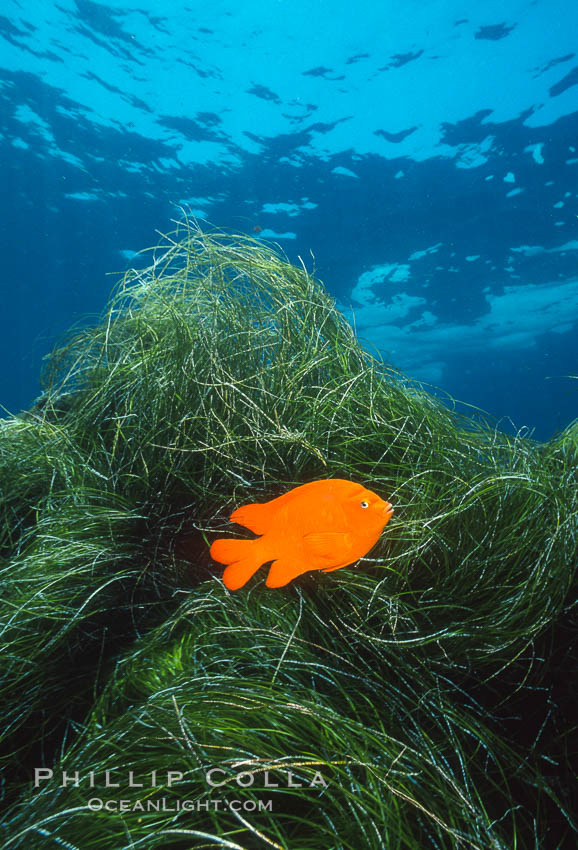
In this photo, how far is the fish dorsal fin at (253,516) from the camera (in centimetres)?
113

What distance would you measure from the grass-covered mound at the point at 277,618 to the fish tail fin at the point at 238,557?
21 centimetres

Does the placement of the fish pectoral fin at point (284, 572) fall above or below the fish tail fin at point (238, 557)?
below

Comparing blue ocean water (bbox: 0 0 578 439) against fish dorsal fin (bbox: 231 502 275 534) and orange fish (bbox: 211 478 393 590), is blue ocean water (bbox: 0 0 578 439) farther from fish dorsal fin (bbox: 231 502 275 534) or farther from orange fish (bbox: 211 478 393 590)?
orange fish (bbox: 211 478 393 590)

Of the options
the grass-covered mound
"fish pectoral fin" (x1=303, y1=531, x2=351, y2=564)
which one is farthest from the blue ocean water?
"fish pectoral fin" (x1=303, y1=531, x2=351, y2=564)

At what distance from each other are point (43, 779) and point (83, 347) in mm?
2336

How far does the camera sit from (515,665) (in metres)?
1.18

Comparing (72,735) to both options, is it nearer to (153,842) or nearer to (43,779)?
(43,779)

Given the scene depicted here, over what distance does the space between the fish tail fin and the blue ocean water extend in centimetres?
961

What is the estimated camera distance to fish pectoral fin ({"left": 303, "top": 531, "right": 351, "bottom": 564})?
3.21 ft

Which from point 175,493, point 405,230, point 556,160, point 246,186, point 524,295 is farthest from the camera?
point 524,295

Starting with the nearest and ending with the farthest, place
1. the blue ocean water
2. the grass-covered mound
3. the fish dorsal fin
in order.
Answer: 1. the grass-covered mound
2. the fish dorsal fin
3. the blue ocean water

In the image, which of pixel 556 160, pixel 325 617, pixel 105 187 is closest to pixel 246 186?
pixel 105 187

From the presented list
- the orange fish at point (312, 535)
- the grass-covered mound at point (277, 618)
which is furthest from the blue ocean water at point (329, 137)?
the orange fish at point (312, 535)

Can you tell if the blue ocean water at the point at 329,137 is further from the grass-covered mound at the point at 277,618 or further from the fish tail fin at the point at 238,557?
the fish tail fin at the point at 238,557
